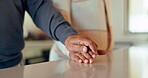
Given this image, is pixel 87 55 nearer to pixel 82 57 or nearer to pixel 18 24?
pixel 82 57

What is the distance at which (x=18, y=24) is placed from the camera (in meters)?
0.86

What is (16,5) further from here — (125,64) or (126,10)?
(126,10)

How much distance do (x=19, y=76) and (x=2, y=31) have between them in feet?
1.19

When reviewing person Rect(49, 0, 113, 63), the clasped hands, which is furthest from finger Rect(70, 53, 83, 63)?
person Rect(49, 0, 113, 63)

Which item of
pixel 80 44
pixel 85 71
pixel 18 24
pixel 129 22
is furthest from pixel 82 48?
pixel 129 22

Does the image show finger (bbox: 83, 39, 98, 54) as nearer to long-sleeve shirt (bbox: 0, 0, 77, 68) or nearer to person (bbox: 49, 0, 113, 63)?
long-sleeve shirt (bbox: 0, 0, 77, 68)

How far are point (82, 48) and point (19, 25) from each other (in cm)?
31

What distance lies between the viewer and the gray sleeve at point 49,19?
0.77m

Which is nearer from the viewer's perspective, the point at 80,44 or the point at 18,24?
the point at 80,44

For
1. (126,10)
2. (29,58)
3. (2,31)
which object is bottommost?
(29,58)

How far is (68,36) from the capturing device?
735mm

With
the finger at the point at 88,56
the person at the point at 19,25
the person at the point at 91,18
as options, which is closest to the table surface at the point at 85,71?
the finger at the point at 88,56

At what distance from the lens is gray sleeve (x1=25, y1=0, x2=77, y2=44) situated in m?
0.77

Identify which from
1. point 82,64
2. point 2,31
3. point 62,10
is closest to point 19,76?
point 82,64
